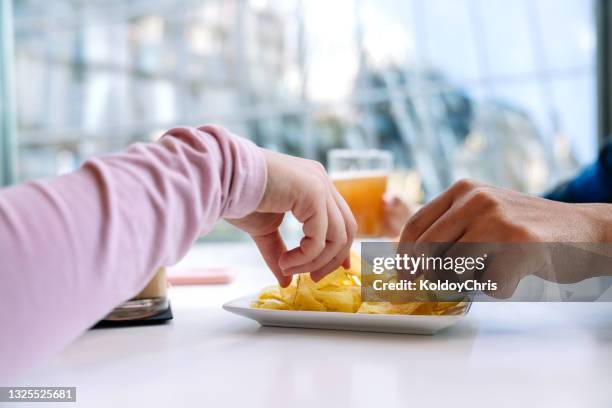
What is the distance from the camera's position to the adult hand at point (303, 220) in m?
0.60

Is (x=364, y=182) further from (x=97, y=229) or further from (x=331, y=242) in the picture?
(x=97, y=229)

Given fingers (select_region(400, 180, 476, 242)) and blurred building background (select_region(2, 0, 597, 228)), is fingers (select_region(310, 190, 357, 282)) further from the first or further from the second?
blurred building background (select_region(2, 0, 597, 228))

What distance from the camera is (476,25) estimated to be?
26.1 feet

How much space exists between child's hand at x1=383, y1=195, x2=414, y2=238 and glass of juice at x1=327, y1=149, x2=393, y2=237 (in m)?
0.02

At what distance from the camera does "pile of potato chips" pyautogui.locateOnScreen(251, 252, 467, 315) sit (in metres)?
0.67

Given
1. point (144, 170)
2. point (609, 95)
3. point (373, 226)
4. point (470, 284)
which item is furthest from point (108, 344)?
point (609, 95)

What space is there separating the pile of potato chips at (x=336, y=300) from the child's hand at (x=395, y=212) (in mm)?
638

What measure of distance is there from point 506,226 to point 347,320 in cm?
18

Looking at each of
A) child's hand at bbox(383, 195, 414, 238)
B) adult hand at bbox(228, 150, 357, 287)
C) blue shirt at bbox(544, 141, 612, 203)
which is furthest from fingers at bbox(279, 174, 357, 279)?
blue shirt at bbox(544, 141, 612, 203)

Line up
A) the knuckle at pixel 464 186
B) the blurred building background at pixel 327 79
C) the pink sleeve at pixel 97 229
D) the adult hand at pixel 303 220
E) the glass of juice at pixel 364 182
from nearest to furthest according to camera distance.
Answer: the pink sleeve at pixel 97 229 < the adult hand at pixel 303 220 < the knuckle at pixel 464 186 < the glass of juice at pixel 364 182 < the blurred building background at pixel 327 79

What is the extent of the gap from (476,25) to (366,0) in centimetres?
140

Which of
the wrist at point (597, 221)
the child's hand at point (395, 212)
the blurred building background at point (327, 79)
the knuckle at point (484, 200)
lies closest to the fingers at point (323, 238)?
the knuckle at point (484, 200)

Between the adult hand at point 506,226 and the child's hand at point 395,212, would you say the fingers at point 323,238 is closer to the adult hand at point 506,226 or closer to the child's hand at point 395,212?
A: the adult hand at point 506,226

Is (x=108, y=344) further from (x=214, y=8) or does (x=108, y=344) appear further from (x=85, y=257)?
(x=214, y=8)
